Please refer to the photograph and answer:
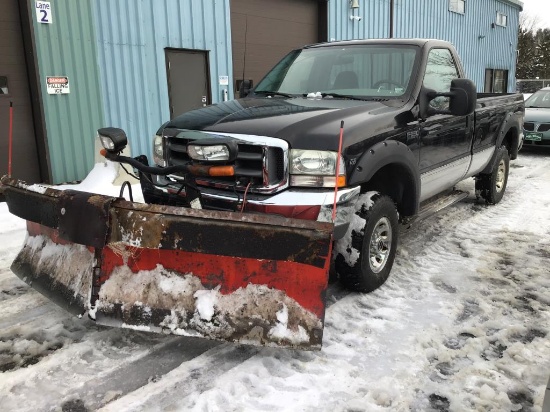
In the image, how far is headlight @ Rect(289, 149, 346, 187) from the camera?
301cm

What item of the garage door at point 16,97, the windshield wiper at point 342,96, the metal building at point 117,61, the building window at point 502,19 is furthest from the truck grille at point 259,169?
the building window at point 502,19

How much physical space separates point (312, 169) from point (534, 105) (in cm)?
1075

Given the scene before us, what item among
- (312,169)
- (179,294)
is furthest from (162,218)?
(312,169)

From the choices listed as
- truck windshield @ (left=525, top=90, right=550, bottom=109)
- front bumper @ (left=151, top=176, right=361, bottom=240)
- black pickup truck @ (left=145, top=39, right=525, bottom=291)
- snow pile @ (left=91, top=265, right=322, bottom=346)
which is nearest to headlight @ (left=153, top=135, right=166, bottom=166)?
black pickup truck @ (left=145, top=39, right=525, bottom=291)

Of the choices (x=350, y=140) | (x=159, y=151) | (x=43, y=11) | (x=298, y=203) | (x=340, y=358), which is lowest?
(x=340, y=358)

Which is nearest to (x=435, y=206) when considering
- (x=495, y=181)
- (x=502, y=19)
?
(x=495, y=181)

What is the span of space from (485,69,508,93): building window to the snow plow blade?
20.3 m

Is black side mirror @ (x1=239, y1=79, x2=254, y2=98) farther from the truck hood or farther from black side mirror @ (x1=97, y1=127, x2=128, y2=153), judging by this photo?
black side mirror @ (x1=97, y1=127, x2=128, y2=153)

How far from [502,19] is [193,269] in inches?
912

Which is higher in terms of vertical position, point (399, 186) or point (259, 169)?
point (259, 169)

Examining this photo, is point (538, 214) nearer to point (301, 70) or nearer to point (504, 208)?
point (504, 208)

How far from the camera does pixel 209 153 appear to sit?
2.87 metres

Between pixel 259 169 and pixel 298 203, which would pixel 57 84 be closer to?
pixel 259 169

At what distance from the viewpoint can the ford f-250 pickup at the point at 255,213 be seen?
259 cm
